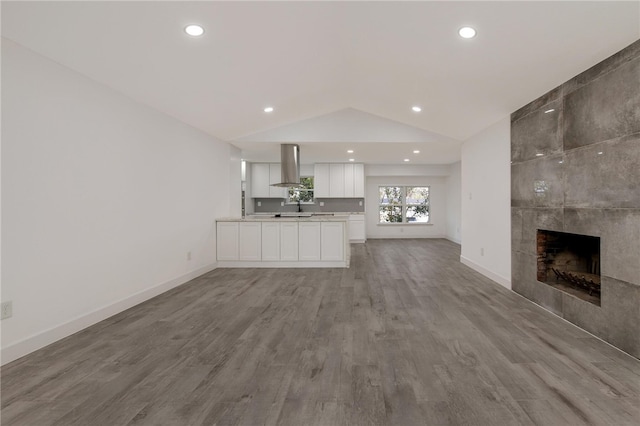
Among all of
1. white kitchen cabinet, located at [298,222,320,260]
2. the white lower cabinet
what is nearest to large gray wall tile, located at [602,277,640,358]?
the white lower cabinet

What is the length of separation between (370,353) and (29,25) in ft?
10.8

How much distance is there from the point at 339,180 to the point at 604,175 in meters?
6.48

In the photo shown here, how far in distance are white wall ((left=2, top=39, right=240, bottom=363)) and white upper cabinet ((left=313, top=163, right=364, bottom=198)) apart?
4.76 meters

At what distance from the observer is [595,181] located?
2.50 meters

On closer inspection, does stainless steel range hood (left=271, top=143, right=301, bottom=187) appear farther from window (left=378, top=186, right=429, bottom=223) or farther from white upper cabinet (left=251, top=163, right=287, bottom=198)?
window (left=378, top=186, right=429, bottom=223)

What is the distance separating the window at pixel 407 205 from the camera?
9.81 m

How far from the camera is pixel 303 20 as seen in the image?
2.58 metres

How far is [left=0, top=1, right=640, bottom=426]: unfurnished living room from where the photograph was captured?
1788 mm

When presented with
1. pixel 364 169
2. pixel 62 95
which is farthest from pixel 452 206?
pixel 62 95

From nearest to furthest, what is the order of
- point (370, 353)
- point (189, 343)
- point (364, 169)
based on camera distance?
point (370, 353) < point (189, 343) < point (364, 169)

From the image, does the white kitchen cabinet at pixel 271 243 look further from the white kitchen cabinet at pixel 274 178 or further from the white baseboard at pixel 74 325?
the white kitchen cabinet at pixel 274 178

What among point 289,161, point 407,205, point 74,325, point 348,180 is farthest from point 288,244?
point 407,205

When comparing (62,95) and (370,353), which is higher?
(62,95)

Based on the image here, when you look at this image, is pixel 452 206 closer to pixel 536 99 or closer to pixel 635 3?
pixel 536 99
